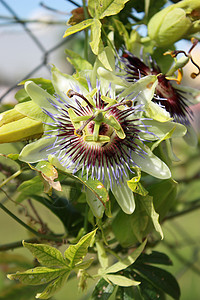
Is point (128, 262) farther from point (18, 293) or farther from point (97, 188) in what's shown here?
point (18, 293)

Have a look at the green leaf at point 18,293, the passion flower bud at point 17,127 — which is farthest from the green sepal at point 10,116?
the green leaf at point 18,293

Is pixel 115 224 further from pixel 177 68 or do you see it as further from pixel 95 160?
pixel 177 68

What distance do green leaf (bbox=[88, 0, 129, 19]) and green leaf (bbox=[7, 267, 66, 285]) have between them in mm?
431

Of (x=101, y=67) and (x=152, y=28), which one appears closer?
(x=101, y=67)

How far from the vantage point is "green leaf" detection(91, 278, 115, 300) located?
2.40 feet

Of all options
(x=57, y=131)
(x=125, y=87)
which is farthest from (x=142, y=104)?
(x=57, y=131)

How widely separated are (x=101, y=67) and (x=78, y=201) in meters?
0.27

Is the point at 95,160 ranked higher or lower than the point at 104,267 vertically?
higher

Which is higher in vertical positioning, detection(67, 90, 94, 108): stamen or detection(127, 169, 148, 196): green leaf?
detection(67, 90, 94, 108): stamen

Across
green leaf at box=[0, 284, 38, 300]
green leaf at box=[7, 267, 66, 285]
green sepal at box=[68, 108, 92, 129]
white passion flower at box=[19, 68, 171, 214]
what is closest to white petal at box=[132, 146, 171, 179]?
white passion flower at box=[19, 68, 171, 214]

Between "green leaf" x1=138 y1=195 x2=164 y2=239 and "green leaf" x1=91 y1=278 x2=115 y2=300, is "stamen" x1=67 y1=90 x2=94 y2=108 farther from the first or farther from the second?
"green leaf" x1=91 y1=278 x2=115 y2=300

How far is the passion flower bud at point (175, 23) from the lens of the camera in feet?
2.46

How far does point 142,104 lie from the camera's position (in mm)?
685

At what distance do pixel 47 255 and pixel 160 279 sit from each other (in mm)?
280
